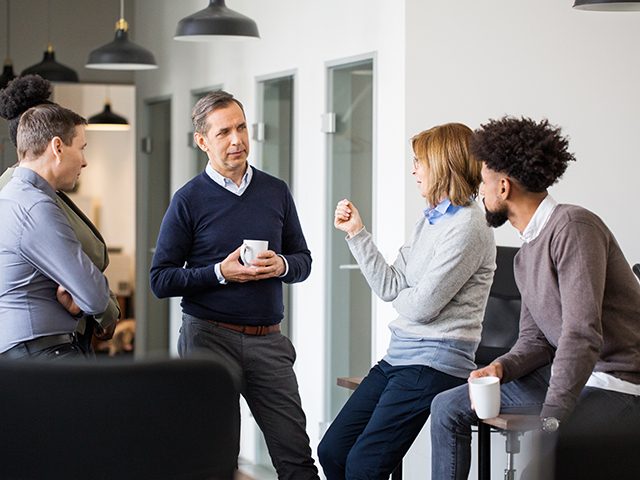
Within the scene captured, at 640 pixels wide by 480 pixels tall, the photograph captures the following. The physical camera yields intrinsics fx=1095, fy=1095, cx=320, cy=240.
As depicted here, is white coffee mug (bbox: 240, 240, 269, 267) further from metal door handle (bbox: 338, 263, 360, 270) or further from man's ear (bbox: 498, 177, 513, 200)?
metal door handle (bbox: 338, 263, 360, 270)

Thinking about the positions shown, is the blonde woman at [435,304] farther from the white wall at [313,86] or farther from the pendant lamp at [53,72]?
the pendant lamp at [53,72]

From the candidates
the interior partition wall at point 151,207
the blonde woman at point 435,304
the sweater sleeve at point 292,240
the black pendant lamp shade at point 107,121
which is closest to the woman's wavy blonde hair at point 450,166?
the blonde woman at point 435,304

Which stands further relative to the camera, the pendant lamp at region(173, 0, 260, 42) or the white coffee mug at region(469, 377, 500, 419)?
the pendant lamp at region(173, 0, 260, 42)

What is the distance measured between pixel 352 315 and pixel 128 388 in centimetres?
355

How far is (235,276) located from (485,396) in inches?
31.9

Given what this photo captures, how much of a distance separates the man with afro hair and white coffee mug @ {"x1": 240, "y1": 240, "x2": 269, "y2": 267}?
658 millimetres

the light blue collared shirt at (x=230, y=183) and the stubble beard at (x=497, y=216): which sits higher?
the light blue collared shirt at (x=230, y=183)

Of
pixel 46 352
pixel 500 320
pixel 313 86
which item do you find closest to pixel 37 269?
pixel 46 352

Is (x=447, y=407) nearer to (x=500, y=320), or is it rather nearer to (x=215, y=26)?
(x=500, y=320)

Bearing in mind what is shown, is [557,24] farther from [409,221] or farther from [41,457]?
[41,457]

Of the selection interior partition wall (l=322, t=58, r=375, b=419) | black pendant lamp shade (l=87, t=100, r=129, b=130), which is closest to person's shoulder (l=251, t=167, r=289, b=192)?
interior partition wall (l=322, t=58, r=375, b=419)

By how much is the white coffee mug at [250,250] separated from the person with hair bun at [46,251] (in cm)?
41

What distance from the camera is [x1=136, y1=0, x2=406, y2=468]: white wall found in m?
4.80

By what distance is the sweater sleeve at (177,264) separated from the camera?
320 cm
